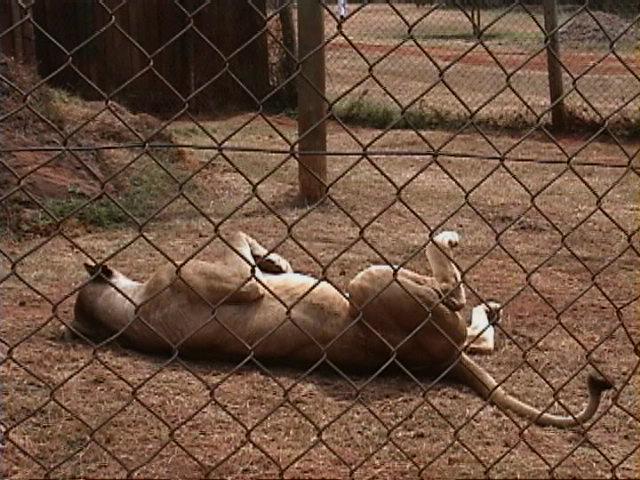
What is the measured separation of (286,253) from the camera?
6.58m

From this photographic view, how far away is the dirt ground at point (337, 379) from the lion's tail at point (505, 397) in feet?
0.17

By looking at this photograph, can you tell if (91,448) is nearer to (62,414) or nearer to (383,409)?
(62,414)

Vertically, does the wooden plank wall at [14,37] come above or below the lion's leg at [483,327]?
below

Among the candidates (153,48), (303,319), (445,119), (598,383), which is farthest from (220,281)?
(153,48)

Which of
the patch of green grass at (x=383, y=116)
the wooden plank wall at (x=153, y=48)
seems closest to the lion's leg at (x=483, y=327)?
the patch of green grass at (x=383, y=116)

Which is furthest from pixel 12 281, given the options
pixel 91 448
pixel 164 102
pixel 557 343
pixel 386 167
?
pixel 164 102

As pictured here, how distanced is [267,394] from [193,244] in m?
2.62

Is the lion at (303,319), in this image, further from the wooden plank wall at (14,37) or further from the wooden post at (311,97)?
the wooden plank wall at (14,37)

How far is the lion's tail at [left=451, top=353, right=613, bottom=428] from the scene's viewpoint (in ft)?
11.6

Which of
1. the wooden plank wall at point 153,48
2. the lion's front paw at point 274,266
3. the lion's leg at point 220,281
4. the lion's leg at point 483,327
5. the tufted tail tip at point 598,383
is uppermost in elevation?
the tufted tail tip at point 598,383

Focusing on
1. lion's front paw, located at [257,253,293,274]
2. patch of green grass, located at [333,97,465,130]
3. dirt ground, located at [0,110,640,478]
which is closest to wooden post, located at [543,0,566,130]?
patch of green grass, located at [333,97,465,130]

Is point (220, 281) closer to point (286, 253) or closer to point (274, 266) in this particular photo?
point (274, 266)

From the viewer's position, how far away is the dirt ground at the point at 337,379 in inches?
141

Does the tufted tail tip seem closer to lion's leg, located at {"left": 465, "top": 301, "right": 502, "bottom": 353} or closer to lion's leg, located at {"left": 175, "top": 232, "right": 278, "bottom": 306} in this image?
lion's leg, located at {"left": 465, "top": 301, "right": 502, "bottom": 353}
